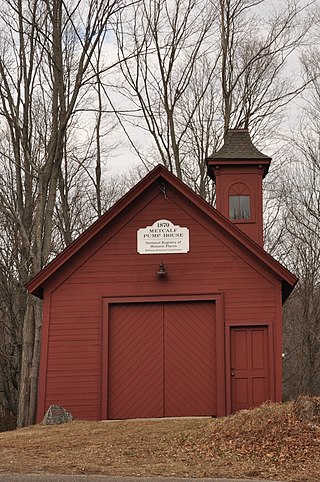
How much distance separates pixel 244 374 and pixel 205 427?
3.85 m

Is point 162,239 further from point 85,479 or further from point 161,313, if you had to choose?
point 85,479

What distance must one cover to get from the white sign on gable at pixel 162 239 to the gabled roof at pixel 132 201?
0.73m

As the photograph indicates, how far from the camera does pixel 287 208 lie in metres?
33.0

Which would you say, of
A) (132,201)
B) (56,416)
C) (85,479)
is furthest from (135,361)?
(85,479)

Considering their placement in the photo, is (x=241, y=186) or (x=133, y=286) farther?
(x=241, y=186)

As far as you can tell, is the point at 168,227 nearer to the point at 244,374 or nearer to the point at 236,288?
the point at 236,288

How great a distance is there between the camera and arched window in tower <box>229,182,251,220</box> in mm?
18734

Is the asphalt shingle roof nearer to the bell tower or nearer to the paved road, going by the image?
the bell tower

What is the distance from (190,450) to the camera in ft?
33.3

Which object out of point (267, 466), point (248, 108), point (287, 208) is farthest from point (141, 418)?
point (287, 208)

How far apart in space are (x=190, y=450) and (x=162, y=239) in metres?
6.58

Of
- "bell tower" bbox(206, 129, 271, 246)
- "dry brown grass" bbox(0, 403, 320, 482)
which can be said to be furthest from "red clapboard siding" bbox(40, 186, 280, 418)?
"dry brown grass" bbox(0, 403, 320, 482)

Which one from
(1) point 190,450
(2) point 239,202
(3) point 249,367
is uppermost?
(2) point 239,202

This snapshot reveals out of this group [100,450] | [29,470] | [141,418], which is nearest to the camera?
[29,470]
